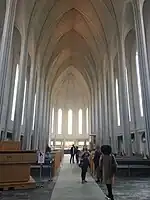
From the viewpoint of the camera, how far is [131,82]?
22.1 metres

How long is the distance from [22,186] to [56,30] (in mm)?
23335

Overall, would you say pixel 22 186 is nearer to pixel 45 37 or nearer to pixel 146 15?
pixel 146 15

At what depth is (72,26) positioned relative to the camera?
28453mm

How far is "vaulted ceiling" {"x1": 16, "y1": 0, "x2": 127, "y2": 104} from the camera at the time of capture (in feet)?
62.1

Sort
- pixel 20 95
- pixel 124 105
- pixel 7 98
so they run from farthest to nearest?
pixel 7 98, pixel 20 95, pixel 124 105

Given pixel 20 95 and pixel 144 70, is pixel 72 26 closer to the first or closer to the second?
pixel 20 95

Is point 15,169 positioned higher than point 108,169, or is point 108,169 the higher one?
point 108,169

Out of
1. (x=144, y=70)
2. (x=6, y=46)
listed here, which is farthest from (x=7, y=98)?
(x=144, y=70)

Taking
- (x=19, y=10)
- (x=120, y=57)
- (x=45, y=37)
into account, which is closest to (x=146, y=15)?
(x=120, y=57)

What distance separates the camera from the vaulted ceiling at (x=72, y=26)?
62.1 ft

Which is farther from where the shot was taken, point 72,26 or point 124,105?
point 72,26

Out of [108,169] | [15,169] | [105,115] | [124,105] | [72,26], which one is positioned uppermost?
[72,26]

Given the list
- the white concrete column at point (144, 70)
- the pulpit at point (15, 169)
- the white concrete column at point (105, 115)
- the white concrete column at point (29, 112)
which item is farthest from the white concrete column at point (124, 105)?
the pulpit at point (15, 169)

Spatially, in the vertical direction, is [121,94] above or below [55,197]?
above
